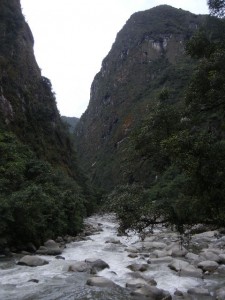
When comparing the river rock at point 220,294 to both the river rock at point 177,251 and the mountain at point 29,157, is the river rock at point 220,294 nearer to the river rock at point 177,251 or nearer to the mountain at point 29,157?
the river rock at point 177,251

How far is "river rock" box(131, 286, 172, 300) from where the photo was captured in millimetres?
10148

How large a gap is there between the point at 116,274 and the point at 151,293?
303 cm

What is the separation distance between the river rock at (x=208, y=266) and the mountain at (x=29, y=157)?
765 cm

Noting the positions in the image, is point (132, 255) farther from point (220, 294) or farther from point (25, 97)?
point (25, 97)

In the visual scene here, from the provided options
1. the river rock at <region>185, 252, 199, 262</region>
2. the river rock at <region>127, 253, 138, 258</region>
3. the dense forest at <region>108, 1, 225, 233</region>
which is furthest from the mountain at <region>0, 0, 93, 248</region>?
the dense forest at <region>108, 1, 225, 233</region>

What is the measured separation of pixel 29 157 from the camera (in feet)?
85.9

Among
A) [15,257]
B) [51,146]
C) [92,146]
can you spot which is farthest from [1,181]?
[92,146]

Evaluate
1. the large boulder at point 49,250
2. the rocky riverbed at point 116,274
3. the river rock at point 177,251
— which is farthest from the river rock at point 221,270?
the large boulder at point 49,250

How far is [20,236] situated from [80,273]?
548cm

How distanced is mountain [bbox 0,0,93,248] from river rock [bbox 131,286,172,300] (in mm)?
7085

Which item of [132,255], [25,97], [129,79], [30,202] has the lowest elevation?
[132,255]

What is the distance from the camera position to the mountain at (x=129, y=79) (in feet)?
339

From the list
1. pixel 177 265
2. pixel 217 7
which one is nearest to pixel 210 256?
pixel 177 265

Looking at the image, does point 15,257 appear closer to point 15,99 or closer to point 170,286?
point 170,286
